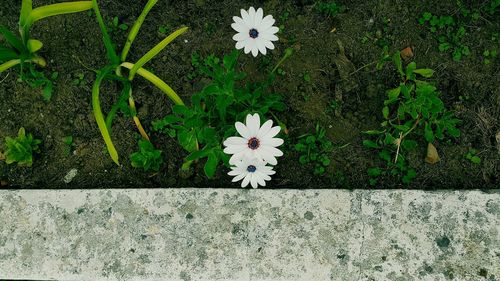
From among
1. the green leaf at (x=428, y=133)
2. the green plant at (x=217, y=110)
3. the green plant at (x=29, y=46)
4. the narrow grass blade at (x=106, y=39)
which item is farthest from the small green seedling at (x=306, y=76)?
the green plant at (x=29, y=46)

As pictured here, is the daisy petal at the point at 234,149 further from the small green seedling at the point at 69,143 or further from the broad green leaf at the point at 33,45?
the broad green leaf at the point at 33,45

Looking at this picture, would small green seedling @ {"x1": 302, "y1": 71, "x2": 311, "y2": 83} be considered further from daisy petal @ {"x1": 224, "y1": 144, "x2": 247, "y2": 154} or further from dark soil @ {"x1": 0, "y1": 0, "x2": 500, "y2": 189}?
daisy petal @ {"x1": 224, "y1": 144, "x2": 247, "y2": 154}

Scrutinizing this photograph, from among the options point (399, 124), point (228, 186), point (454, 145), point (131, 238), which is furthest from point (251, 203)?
point (454, 145)

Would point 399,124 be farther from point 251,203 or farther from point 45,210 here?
point 45,210

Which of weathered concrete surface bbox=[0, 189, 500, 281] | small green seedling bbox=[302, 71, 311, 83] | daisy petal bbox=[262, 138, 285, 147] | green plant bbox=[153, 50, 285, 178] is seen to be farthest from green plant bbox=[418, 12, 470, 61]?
daisy petal bbox=[262, 138, 285, 147]

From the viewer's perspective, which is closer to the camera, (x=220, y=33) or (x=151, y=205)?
(x=151, y=205)
